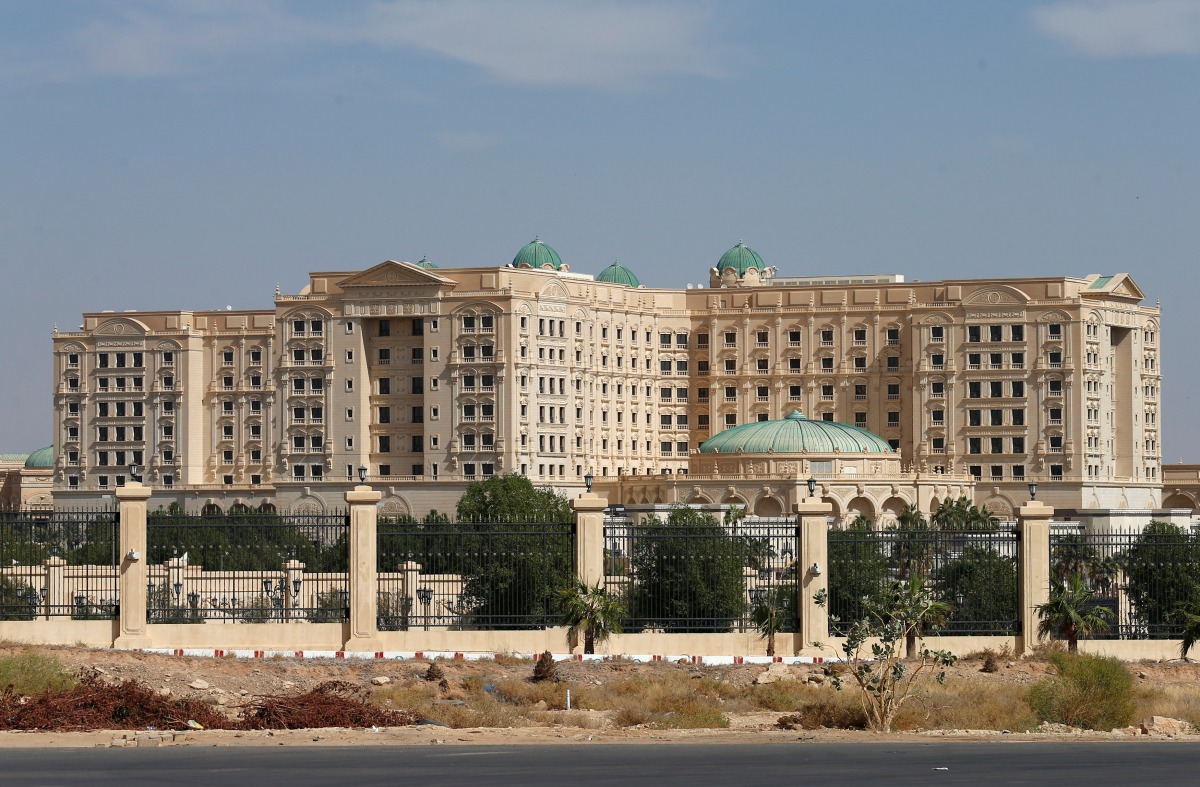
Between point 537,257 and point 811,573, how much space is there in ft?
465

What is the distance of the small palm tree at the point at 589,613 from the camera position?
170 ft

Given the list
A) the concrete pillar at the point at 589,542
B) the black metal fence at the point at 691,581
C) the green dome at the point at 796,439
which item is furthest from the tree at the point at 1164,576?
the green dome at the point at 796,439

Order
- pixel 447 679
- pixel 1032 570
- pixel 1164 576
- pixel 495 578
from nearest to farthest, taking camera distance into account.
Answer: pixel 447 679 → pixel 1032 570 → pixel 1164 576 → pixel 495 578

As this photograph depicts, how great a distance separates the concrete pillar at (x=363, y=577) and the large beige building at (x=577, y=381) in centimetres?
11810

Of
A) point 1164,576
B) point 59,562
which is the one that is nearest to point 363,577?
point 59,562

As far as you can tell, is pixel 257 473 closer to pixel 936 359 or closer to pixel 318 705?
pixel 936 359

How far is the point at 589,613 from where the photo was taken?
52.0m

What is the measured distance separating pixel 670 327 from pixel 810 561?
448 ft

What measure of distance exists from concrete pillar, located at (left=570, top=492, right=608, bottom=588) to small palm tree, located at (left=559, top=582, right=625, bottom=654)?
0.80ft

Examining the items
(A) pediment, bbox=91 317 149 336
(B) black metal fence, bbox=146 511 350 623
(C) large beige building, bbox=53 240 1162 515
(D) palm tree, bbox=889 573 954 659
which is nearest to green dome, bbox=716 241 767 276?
(C) large beige building, bbox=53 240 1162 515

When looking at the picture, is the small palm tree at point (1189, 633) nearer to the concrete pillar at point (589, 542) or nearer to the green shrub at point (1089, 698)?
the green shrub at point (1089, 698)

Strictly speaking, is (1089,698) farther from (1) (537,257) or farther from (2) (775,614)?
(1) (537,257)

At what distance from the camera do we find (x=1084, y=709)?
43281 mm

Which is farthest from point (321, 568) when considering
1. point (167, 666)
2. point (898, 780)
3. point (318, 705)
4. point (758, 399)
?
point (758, 399)
